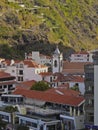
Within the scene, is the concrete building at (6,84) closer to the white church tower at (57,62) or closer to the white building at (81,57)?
the white church tower at (57,62)

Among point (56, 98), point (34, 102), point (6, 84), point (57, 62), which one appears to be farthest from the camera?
point (57, 62)

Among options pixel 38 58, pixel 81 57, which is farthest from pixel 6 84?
pixel 81 57

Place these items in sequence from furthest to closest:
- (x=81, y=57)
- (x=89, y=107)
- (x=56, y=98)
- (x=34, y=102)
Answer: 1. (x=81, y=57)
2. (x=34, y=102)
3. (x=56, y=98)
4. (x=89, y=107)

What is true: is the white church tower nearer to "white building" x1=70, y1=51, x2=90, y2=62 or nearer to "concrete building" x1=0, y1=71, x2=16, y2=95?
"white building" x1=70, y1=51, x2=90, y2=62

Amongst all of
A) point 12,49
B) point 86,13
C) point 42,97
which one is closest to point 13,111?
point 42,97

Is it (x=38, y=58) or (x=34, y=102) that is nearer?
(x=34, y=102)

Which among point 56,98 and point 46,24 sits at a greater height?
point 46,24

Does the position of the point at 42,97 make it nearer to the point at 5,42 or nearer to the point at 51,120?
the point at 51,120

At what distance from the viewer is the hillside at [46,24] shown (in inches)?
3873

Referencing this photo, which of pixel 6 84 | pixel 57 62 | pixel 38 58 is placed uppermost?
pixel 38 58

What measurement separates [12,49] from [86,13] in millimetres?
46496

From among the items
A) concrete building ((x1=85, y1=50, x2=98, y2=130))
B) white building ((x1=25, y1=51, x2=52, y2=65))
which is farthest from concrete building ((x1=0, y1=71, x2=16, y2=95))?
white building ((x1=25, y1=51, x2=52, y2=65))

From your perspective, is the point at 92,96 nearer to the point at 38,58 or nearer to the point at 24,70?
the point at 24,70

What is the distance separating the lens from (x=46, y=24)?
109 meters
